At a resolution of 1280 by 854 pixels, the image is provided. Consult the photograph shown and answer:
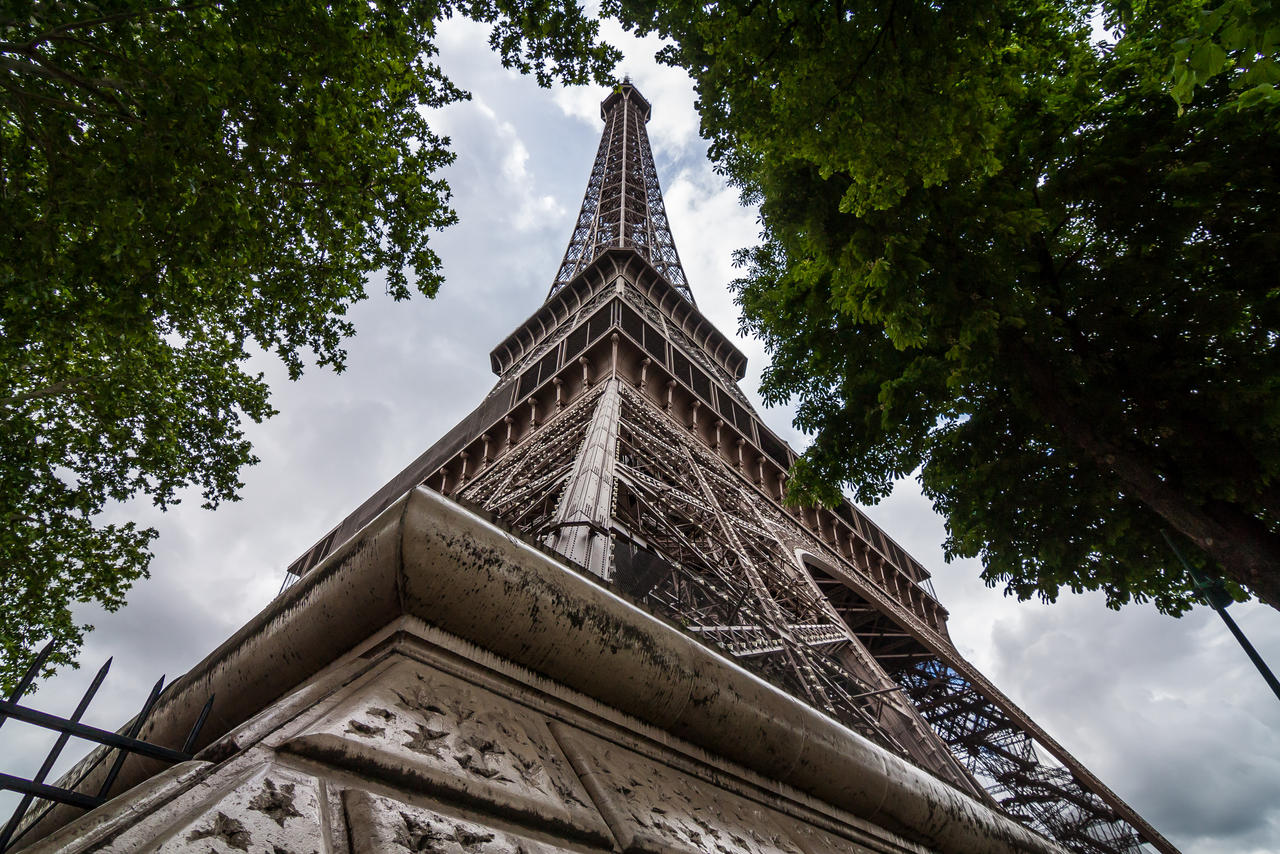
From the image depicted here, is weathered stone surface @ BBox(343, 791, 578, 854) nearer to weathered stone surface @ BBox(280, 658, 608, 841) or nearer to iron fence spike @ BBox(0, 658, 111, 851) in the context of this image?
weathered stone surface @ BBox(280, 658, 608, 841)

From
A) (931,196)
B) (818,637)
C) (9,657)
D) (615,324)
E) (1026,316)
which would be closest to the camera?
(1026,316)

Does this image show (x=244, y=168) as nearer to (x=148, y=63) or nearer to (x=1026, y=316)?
(x=148, y=63)

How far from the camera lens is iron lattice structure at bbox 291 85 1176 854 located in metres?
9.16

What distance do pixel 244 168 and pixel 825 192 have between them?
5.70m

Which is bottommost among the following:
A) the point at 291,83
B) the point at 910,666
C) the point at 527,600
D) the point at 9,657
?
the point at 527,600

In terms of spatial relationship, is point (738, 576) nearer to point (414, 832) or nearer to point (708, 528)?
point (708, 528)

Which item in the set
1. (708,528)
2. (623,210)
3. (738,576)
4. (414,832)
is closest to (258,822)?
(414,832)

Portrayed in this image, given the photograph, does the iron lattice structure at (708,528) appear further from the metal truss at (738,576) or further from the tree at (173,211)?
the tree at (173,211)

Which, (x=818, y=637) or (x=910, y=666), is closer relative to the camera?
(x=818, y=637)

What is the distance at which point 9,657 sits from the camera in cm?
902

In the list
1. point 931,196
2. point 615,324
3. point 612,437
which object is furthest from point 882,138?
point 615,324

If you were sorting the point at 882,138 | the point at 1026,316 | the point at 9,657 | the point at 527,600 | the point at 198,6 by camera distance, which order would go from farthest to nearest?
the point at 9,657 → the point at 1026,316 → the point at 198,6 → the point at 882,138 → the point at 527,600

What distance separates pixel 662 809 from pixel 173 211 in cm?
663

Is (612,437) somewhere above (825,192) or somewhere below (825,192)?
above
